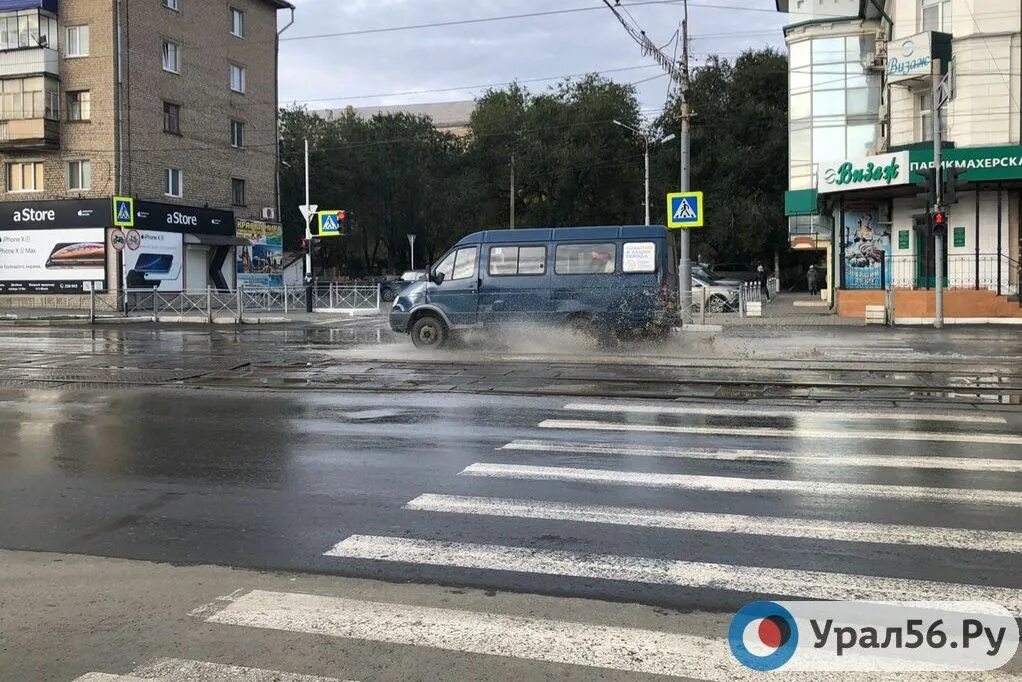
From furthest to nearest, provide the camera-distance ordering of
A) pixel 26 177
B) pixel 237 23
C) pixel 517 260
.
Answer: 1. pixel 237 23
2. pixel 26 177
3. pixel 517 260

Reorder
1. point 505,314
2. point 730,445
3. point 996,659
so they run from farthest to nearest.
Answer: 1. point 505,314
2. point 730,445
3. point 996,659

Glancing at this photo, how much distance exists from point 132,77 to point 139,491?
117 ft

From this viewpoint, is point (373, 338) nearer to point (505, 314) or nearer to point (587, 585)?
point (505, 314)

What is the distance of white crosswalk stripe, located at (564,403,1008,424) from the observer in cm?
962

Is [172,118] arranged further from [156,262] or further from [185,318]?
[185,318]

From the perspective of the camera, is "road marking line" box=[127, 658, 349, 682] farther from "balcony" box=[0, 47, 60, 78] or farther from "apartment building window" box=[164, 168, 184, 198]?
"apartment building window" box=[164, 168, 184, 198]

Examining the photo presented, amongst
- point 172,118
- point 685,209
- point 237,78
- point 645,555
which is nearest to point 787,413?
point 645,555

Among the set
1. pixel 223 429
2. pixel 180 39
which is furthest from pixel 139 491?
pixel 180 39

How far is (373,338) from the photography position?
22031 millimetres

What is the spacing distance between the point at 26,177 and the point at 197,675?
132 feet

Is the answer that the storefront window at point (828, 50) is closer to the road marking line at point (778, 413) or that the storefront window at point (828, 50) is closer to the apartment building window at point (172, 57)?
the apartment building window at point (172, 57)

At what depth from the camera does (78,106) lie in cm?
3800

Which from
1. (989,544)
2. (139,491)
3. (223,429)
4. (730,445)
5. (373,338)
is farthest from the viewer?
(373,338)

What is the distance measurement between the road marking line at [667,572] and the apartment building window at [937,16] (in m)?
26.9
